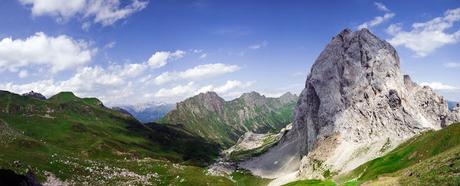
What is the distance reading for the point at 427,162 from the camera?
3273 inches

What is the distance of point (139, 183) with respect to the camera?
15750 cm

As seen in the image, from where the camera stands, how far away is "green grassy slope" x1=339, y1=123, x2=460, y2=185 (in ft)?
217

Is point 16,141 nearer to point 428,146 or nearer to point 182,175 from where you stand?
point 182,175

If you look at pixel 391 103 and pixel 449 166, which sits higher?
pixel 391 103

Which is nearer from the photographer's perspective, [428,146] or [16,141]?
[428,146]

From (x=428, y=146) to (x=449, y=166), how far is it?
4031 centimetres

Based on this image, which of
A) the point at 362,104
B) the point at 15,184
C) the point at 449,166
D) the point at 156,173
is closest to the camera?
the point at 15,184

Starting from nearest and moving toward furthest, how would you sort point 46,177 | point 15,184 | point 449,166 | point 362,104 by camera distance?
point 15,184 < point 449,166 < point 46,177 < point 362,104

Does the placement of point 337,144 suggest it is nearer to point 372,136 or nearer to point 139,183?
point 372,136

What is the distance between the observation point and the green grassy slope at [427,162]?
66.2 m

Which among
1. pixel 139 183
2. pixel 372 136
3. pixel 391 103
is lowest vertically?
pixel 139 183

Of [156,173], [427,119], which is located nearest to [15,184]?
[156,173]

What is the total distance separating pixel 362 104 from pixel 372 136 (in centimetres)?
1846

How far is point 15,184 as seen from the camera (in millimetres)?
50781
